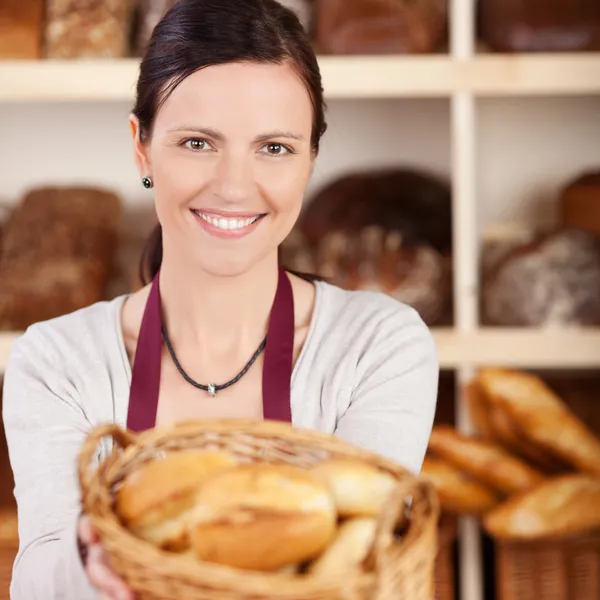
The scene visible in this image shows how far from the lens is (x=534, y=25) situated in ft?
5.14

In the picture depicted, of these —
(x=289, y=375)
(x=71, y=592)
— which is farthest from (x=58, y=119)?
(x=71, y=592)

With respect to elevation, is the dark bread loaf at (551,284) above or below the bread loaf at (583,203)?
below

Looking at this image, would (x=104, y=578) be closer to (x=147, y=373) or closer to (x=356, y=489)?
(x=356, y=489)

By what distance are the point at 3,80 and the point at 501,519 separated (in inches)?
44.8

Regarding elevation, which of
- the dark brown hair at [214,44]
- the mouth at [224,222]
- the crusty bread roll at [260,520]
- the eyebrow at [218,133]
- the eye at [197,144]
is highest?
the dark brown hair at [214,44]

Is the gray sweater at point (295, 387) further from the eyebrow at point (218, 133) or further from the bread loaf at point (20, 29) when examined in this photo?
the bread loaf at point (20, 29)

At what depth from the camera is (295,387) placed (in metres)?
0.93

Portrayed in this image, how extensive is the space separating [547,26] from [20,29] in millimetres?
932

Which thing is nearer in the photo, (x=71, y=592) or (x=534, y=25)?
(x=71, y=592)

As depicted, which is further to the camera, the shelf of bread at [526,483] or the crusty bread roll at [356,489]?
the shelf of bread at [526,483]

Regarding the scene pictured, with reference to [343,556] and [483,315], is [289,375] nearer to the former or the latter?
[343,556]

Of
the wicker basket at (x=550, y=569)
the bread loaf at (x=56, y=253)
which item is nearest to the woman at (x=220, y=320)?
the bread loaf at (x=56, y=253)

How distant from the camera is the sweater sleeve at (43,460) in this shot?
2.36 feet

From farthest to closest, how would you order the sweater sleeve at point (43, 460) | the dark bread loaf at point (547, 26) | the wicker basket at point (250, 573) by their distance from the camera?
the dark bread loaf at point (547, 26) → the sweater sleeve at point (43, 460) → the wicker basket at point (250, 573)
